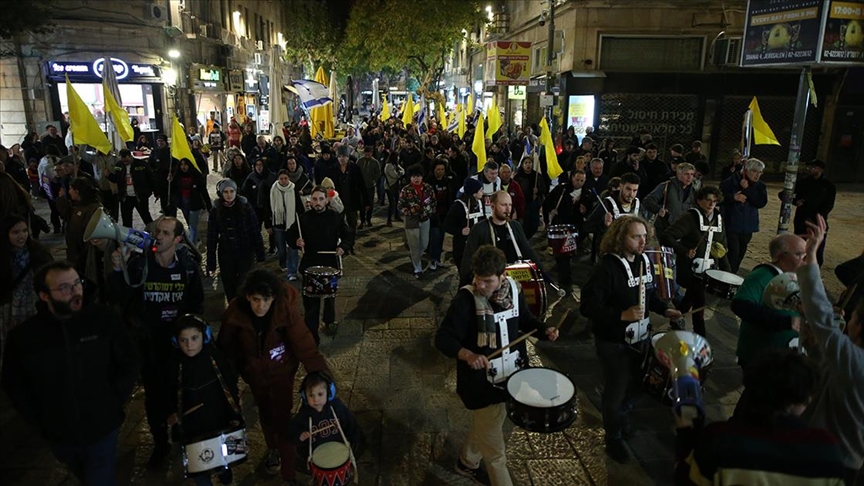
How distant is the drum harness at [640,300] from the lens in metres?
4.45

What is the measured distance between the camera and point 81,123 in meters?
10.1

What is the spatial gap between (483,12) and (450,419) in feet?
109

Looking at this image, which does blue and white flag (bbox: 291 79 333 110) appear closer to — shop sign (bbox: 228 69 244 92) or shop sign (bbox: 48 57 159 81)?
shop sign (bbox: 48 57 159 81)

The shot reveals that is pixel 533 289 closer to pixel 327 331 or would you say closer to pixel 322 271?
pixel 322 271

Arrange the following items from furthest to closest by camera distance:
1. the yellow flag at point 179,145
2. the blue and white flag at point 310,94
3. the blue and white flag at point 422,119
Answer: the blue and white flag at point 422,119
the blue and white flag at point 310,94
the yellow flag at point 179,145

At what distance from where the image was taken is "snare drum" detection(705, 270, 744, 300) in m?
5.72

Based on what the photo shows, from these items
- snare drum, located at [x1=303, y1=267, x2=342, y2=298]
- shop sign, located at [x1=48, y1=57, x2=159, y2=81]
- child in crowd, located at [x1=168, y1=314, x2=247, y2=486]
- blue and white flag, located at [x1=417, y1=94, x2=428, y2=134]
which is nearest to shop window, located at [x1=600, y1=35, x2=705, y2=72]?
blue and white flag, located at [x1=417, y1=94, x2=428, y2=134]

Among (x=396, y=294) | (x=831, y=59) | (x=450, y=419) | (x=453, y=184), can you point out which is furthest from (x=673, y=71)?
(x=450, y=419)

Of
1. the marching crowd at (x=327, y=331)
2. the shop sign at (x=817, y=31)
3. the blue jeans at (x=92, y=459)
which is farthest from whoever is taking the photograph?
the shop sign at (x=817, y=31)

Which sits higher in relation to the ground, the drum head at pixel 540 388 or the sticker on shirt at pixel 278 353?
the sticker on shirt at pixel 278 353

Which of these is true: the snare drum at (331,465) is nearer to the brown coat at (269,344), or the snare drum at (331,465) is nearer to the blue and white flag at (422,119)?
the brown coat at (269,344)

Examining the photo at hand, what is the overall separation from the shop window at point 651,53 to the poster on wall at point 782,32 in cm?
1095

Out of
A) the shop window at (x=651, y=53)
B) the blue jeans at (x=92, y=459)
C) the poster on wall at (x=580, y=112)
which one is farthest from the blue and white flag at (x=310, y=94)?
the blue jeans at (x=92, y=459)

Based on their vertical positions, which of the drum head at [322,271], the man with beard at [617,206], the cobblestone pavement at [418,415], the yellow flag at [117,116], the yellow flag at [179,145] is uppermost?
the yellow flag at [117,116]
